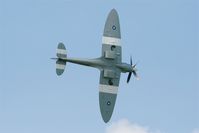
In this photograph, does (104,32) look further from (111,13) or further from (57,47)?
(57,47)

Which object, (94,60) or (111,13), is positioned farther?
(111,13)

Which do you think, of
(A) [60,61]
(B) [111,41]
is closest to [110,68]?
(B) [111,41]

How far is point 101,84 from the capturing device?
4325 centimetres

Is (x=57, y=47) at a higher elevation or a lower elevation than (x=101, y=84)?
higher

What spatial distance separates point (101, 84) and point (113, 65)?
6.15ft

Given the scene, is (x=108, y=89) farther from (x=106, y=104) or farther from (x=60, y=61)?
(x=60, y=61)

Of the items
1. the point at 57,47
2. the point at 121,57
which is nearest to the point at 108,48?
the point at 121,57

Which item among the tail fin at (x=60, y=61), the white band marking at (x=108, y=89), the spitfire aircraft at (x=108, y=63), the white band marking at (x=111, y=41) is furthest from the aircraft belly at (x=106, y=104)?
the white band marking at (x=111, y=41)

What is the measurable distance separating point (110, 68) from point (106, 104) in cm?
310

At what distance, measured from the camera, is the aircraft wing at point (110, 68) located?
4275 centimetres

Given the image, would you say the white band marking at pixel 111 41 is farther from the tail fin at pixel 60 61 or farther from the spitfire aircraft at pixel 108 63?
the tail fin at pixel 60 61

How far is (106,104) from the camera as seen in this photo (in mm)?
43656

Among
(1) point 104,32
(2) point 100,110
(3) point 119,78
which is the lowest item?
(2) point 100,110

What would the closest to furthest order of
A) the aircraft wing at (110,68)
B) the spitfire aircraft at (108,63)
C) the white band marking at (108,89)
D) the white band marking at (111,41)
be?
the spitfire aircraft at (108,63) < the aircraft wing at (110,68) < the white band marking at (108,89) < the white band marking at (111,41)
